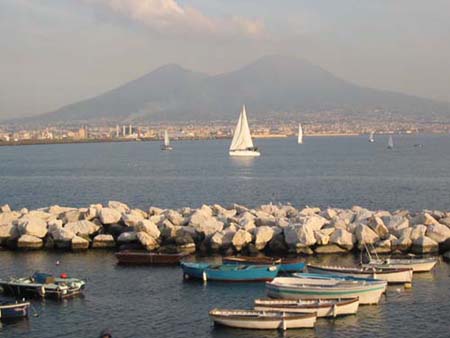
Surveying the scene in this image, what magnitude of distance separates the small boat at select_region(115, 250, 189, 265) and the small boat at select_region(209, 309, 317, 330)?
7063 millimetres

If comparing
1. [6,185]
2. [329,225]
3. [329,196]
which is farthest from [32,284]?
[6,185]

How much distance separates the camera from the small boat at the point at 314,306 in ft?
57.2

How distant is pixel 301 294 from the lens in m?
19.0

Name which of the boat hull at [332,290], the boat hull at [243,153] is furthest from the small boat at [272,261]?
the boat hull at [243,153]

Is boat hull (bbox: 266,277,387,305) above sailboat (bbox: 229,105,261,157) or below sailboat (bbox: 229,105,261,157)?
below

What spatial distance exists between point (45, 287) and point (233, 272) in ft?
16.7

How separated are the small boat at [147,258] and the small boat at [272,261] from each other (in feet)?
5.30

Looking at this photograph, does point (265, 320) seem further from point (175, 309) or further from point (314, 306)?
point (175, 309)

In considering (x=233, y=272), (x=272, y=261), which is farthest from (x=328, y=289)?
(x=272, y=261)

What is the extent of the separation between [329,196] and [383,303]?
87.1 feet

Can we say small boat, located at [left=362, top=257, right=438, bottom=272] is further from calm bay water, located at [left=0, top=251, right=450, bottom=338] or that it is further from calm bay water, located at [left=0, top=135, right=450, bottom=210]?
calm bay water, located at [left=0, top=135, right=450, bottom=210]

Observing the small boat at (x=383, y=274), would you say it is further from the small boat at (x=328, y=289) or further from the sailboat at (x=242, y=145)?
the sailboat at (x=242, y=145)

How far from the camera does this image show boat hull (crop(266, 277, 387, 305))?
741 inches

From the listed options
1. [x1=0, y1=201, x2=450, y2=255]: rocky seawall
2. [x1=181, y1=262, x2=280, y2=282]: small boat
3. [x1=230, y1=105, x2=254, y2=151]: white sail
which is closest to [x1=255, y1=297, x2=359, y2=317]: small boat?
[x1=181, y1=262, x2=280, y2=282]: small boat
